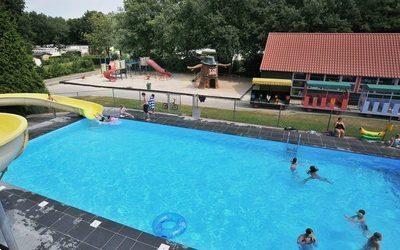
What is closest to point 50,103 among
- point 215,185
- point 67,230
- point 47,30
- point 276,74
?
point 67,230

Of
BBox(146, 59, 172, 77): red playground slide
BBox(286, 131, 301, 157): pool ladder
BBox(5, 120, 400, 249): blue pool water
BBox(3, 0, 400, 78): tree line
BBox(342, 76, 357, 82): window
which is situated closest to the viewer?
BBox(5, 120, 400, 249): blue pool water

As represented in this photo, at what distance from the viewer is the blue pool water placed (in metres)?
10.1

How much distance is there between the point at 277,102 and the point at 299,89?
3.95 metres

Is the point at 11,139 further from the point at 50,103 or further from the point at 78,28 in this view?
the point at 78,28

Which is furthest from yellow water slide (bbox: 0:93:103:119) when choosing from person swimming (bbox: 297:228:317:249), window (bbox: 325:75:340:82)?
window (bbox: 325:75:340:82)

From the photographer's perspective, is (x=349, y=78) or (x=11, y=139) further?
(x=349, y=78)

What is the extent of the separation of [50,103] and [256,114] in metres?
14.1

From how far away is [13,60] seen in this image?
17688 mm

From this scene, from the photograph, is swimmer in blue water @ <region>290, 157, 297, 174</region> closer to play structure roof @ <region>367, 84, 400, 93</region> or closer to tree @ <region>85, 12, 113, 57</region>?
play structure roof @ <region>367, 84, 400, 93</region>

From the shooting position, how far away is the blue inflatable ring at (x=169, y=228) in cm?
938

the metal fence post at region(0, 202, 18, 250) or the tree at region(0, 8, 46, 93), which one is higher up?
the tree at region(0, 8, 46, 93)

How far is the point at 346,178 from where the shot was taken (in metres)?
13.4

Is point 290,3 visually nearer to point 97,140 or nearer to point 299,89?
point 299,89

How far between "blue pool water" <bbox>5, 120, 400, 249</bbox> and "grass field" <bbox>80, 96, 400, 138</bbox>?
10.5ft
